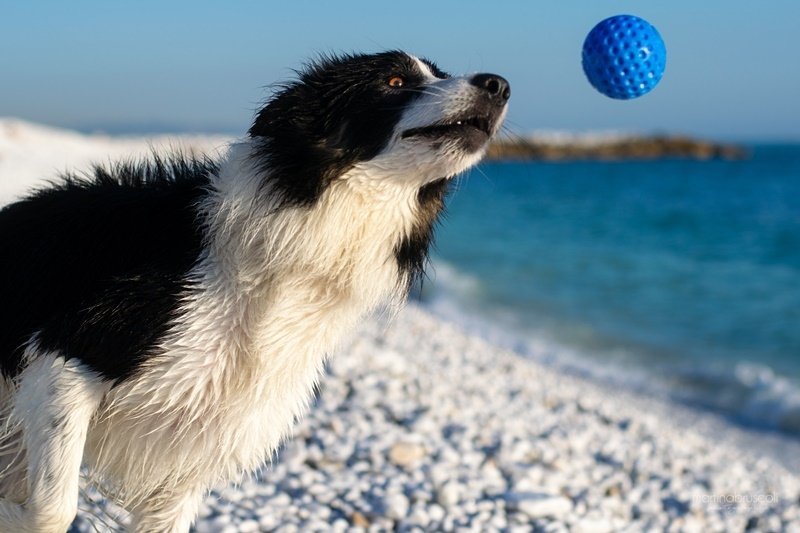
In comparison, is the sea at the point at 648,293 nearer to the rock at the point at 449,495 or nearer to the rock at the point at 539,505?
the rock at the point at 449,495

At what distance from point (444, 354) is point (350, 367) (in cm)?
261

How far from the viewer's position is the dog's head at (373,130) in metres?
2.92

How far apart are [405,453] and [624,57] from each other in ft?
8.06

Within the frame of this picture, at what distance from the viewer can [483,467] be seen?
502 centimetres

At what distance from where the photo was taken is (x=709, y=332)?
11961 mm

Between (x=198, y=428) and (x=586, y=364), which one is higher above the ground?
(x=198, y=428)

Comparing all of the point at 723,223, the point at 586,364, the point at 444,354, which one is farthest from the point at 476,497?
the point at 723,223

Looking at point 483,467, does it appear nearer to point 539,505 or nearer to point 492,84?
point 539,505

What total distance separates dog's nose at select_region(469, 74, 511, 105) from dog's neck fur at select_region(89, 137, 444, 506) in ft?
1.28

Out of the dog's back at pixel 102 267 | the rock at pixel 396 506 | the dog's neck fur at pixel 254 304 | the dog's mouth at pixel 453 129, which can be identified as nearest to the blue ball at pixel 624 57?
the dog's mouth at pixel 453 129

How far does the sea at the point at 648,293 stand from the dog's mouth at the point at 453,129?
314 mm

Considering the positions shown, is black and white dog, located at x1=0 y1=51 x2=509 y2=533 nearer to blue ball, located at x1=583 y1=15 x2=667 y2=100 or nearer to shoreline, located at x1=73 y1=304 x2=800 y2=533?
shoreline, located at x1=73 y1=304 x2=800 y2=533


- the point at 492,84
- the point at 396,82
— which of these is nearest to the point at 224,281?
the point at 396,82

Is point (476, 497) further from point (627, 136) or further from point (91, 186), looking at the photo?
point (627, 136)
